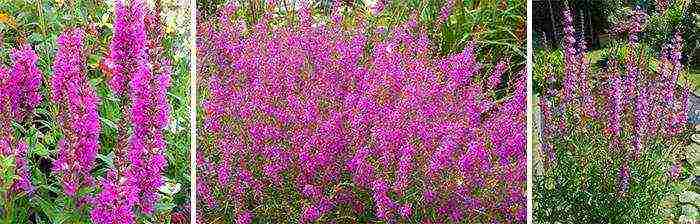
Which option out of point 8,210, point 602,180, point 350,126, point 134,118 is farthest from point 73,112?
point 602,180

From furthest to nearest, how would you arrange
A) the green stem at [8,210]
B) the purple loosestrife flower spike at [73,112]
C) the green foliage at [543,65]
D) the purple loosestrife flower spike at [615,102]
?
the green foliage at [543,65]
the purple loosestrife flower spike at [615,102]
the green stem at [8,210]
the purple loosestrife flower spike at [73,112]

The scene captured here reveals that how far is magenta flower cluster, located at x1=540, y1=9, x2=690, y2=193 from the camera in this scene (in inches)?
85.7

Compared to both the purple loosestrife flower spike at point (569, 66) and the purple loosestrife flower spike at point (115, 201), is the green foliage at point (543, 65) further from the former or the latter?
the purple loosestrife flower spike at point (115, 201)

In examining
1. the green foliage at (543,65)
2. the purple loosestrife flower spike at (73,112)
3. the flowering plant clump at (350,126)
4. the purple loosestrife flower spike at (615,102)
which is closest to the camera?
the purple loosestrife flower spike at (73,112)

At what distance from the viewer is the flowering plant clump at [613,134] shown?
2188 mm

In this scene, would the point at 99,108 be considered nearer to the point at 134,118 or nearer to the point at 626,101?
the point at 134,118

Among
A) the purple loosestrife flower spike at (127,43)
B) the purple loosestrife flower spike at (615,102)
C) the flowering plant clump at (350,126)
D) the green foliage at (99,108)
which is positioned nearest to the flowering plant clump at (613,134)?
the purple loosestrife flower spike at (615,102)

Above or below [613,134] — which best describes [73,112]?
above

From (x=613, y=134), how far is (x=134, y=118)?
1.19 m

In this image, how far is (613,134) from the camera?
217cm

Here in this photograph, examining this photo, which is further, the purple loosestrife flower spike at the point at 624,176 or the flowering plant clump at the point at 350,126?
the purple loosestrife flower spike at the point at 624,176

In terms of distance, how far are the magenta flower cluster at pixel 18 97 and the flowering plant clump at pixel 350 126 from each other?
0.54 meters

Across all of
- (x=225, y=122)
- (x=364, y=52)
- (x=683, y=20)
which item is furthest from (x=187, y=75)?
(x=683, y=20)

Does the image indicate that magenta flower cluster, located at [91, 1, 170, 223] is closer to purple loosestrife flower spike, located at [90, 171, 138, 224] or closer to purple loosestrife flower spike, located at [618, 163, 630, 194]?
purple loosestrife flower spike, located at [90, 171, 138, 224]
